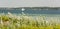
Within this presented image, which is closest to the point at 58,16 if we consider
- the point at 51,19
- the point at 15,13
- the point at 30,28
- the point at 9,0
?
the point at 51,19

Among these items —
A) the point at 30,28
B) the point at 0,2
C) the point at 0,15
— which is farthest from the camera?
the point at 0,2

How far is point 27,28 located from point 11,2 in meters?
0.46

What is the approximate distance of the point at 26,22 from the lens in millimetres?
1495

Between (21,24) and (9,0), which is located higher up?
(9,0)

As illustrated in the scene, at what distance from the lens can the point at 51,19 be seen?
1.54 m

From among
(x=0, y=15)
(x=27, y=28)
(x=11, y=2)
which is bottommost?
(x=27, y=28)

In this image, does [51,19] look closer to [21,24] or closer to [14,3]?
[21,24]

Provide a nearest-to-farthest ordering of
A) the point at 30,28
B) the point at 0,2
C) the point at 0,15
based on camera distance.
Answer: the point at 30,28 → the point at 0,15 → the point at 0,2

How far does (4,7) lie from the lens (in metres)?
1.64

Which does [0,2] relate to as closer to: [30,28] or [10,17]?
[10,17]

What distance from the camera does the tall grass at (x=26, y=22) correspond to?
1.45 metres

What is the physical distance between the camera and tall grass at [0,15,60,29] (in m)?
1.45

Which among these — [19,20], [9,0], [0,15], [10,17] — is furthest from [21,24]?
A: [9,0]

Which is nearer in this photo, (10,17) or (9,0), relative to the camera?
(10,17)
